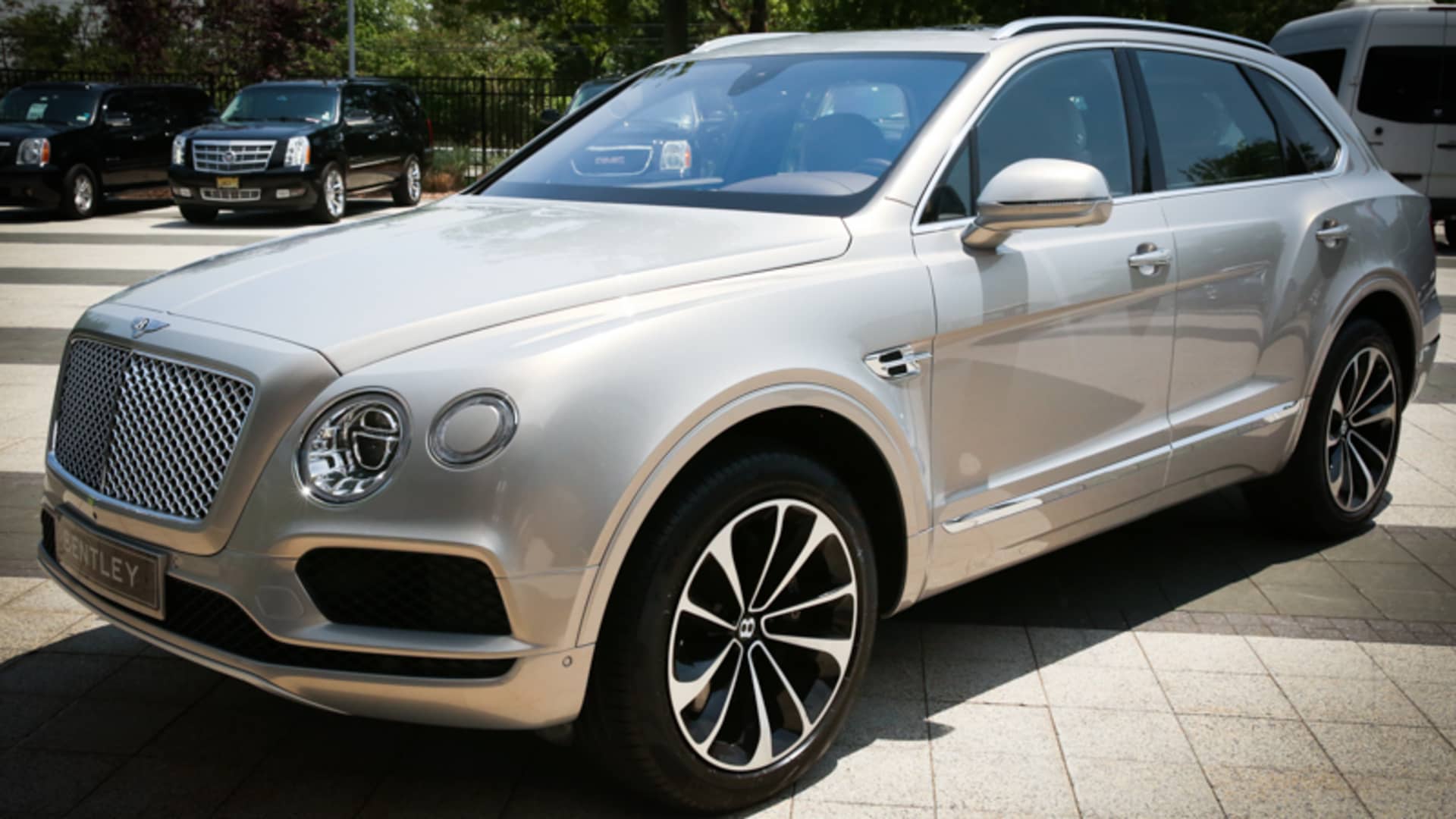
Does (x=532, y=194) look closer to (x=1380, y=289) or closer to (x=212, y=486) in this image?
(x=212, y=486)

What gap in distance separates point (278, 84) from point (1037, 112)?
55.6 ft

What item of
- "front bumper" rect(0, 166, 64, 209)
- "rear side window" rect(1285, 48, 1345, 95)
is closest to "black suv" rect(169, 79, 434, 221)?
"front bumper" rect(0, 166, 64, 209)

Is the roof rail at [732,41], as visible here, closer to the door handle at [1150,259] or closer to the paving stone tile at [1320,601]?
the door handle at [1150,259]

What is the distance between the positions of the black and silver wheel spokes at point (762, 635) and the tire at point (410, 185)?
59.9 feet

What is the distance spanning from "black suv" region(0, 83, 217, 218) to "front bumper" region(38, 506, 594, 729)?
54.7 ft

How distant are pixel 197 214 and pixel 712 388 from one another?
16.8m

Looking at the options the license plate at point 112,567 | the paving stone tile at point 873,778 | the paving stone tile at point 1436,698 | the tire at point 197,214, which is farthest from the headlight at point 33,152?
the paving stone tile at point 1436,698

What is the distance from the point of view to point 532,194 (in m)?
4.14

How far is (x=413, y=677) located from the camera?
2.69 m

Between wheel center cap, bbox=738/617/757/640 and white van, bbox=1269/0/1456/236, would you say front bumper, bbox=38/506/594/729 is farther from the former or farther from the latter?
white van, bbox=1269/0/1456/236

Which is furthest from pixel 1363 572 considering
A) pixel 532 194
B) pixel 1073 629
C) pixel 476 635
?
pixel 476 635

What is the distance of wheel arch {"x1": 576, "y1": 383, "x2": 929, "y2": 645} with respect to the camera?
2725 mm

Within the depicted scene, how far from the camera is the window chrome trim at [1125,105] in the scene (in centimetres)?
355

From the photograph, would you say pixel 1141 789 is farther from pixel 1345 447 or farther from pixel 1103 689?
pixel 1345 447
